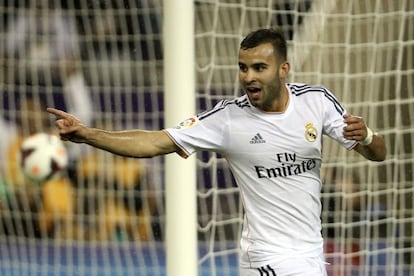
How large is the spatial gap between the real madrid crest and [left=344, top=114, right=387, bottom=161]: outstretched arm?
0.14 metres

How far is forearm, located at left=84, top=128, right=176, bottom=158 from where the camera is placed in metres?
4.04

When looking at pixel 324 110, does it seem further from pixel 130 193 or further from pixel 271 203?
pixel 130 193

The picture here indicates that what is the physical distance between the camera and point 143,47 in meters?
7.27

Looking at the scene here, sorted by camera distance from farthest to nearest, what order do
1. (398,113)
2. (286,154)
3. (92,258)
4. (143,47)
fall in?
(92,258)
(143,47)
(398,113)
(286,154)

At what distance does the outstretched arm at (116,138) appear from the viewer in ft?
12.9

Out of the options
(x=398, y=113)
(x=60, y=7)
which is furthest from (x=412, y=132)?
(x=60, y=7)

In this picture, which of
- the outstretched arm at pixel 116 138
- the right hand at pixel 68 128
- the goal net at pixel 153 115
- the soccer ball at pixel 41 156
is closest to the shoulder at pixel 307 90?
the outstretched arm at pixel 116 138

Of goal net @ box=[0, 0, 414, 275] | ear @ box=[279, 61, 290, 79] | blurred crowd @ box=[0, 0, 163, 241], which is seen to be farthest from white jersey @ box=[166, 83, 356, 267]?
blurred crowd @ box=[0, 0, 163, 241]

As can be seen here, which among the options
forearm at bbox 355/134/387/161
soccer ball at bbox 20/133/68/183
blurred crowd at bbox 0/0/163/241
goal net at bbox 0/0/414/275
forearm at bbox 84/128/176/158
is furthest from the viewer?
blurred crowd at bbox 0/0/163/241

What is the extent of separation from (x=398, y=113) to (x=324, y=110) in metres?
2.55

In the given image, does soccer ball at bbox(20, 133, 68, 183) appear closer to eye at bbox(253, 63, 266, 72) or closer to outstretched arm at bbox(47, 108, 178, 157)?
outstretched arm at bbox(47, 108, 178, 157)

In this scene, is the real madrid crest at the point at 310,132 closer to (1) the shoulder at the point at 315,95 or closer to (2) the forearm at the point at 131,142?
(1) the shoulder at the point at 315,95

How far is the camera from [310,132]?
4.21 metres

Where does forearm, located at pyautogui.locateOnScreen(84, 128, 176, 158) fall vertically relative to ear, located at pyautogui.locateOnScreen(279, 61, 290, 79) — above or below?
below
